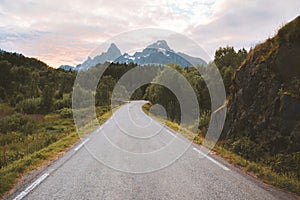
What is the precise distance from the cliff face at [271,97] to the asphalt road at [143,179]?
1.70 meters

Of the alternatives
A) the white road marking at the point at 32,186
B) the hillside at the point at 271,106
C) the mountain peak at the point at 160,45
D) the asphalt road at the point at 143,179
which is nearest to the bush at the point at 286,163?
the hillside at the point at 271,106

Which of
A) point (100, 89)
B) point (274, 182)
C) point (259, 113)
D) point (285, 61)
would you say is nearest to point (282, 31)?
point (285, 61)

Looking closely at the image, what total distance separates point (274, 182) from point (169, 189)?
2258 millimetres

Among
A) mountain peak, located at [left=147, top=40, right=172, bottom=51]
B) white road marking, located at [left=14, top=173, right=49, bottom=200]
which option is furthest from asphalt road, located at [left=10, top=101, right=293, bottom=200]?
mountain peak, located at [left=147, top=40, right=172, bottom=51]

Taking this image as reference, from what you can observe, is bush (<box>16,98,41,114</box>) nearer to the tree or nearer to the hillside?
the tree

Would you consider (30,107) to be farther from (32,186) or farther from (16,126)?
(32,186)

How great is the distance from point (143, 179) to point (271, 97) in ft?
17.1

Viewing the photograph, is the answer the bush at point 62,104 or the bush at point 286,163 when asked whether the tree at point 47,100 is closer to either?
the bush at point 62,104

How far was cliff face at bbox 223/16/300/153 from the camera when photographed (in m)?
6.90

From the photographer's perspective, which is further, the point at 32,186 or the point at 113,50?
the point at 113,50

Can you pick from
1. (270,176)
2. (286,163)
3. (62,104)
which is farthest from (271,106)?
(62,104)

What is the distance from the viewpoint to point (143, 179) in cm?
532

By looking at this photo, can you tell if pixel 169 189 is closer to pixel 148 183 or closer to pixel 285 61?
pixel 148 183

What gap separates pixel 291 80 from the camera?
7.49 meters
